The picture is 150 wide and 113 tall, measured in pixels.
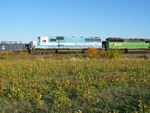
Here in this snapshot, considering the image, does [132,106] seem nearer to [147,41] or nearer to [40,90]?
[40,90]

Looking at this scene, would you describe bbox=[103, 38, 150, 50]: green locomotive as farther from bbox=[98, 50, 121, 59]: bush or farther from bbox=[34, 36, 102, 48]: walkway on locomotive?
bbox=[98, 50, 121, 59]: bush

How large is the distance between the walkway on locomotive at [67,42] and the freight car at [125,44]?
2.43 meters

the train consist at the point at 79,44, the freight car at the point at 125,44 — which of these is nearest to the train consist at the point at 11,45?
the train consist at the point at 79,44

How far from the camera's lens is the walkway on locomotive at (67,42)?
1379 inches

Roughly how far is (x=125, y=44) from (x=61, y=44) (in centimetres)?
1326

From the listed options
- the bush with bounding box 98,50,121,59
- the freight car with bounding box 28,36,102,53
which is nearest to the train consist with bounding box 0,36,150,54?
the freight car with bounding box 28,36,102,53

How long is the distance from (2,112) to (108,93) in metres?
3.67

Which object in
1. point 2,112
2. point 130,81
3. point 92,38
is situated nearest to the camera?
point 2,112

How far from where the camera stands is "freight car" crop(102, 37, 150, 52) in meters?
40.1

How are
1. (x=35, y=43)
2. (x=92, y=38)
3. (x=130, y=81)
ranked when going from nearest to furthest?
(x=130, y=81) < (x=35, y=43) < (x=92, y=38)

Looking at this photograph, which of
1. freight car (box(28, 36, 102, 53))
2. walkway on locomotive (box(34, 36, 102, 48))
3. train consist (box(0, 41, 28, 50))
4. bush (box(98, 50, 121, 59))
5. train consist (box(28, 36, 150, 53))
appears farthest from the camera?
train consist (box(0, 41, 28, 50))

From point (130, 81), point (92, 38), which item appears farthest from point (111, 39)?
point (130, 81)

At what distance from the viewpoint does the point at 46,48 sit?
3500cm

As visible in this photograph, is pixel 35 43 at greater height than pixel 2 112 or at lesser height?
greater
